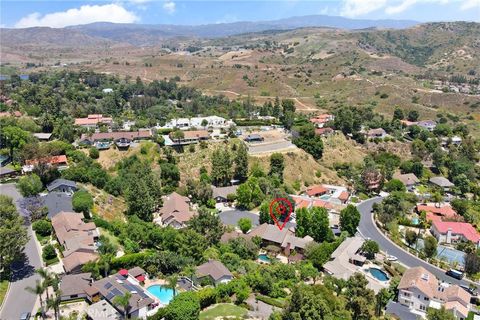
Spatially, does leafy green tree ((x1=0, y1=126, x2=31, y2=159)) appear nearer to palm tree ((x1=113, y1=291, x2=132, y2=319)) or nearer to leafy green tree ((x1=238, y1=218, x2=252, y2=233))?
leafy green tree ((x1=238, y1=218, x2=252, y2=233))

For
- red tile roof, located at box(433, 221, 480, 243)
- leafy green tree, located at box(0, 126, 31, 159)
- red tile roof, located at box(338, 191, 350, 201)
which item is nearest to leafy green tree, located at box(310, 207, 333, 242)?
red tile roof, located at box(338, 191, 350, 201)

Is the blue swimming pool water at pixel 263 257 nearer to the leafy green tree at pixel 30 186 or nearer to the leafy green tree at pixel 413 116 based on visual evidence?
the leafy green tree at pixel 30 186

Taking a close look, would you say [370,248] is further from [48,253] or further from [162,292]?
[48,253]

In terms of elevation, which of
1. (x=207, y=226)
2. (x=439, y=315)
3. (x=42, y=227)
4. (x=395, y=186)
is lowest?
(x=395, y=186)

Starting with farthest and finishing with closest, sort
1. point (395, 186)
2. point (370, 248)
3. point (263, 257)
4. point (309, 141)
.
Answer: point (309, 141) → point (395, 186) → point (263, 257) → point (370, 248)

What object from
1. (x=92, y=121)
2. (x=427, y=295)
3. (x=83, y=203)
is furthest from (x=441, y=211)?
(x=92, y=121)

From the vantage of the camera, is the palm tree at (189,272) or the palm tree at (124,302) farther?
the palm tree at (189,272)

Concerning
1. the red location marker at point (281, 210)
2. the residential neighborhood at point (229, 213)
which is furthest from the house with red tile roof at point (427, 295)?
the red location marker at point (281, 210)
